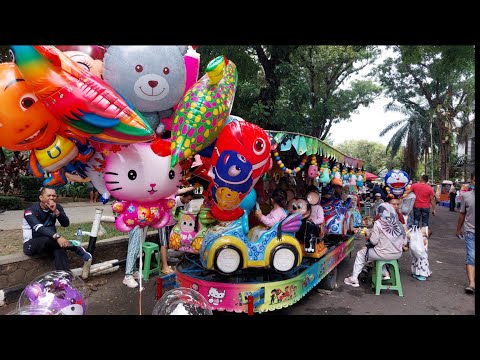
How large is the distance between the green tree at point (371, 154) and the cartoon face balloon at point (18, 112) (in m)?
40.8

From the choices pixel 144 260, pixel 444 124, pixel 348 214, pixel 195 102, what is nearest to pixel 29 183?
pixel 144 260

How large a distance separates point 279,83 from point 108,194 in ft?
25.8

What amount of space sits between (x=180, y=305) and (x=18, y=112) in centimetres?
180

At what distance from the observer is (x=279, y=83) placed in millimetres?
10203

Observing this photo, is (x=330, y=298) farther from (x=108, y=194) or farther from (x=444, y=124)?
(x=444, y=124)

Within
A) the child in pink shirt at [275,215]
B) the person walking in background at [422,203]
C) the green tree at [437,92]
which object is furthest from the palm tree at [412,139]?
the child in pink shirt at [275,215]

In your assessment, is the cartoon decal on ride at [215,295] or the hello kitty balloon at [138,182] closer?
the hello kitty balloon at [138,182]

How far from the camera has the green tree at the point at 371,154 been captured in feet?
146

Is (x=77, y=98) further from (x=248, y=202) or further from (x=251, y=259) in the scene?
(x=251, y=259)

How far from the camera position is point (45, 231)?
4.59 metres

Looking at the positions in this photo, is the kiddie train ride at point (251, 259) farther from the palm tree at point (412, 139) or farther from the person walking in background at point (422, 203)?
the palm tree at point (412, 139)

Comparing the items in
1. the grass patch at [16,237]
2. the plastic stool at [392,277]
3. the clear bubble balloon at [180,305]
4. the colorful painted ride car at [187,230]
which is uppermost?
the colorful painted ride car at [187,230]

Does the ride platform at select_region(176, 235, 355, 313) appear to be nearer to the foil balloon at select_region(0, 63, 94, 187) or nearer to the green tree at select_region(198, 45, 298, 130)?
the foil balloon at select_region(0, 63, 94, 187)

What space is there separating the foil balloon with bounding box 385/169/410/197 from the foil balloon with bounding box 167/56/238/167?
334 centimetres
